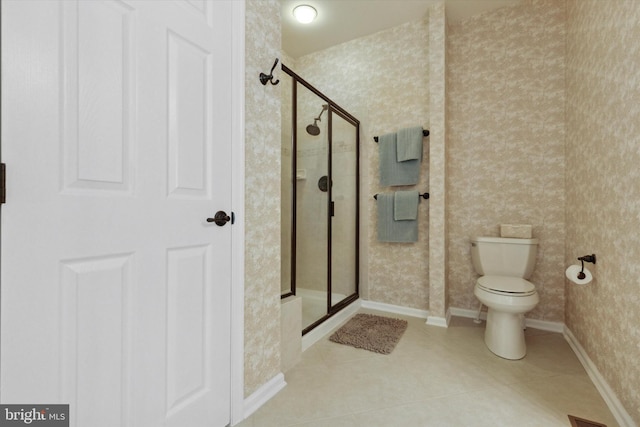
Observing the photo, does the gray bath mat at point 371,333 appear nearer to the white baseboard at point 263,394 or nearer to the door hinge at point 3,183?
the white baseboard at point 263,394

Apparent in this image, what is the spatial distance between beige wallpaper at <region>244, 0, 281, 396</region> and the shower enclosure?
40 cm

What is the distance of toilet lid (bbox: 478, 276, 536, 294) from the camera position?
1.77m

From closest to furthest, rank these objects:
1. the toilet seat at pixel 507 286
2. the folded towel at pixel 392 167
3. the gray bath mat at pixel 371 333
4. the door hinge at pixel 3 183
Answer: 1. the door hinge at pixel 3 183
2. the toilet seat at pixel 507 286
3. the gray bath mat at pixel 371 333
4. the folded towel at pixel 392 167

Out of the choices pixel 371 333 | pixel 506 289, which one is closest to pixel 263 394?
pixel 371 333

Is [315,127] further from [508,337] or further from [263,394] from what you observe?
[508,337]

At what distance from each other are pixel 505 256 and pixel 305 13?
2552 millimetres

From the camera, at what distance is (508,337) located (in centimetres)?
181

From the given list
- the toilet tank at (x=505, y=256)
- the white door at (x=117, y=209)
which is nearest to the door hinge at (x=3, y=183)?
the white door at (x=117, y=209)

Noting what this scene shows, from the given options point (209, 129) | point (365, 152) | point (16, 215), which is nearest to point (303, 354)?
point (209, 129)

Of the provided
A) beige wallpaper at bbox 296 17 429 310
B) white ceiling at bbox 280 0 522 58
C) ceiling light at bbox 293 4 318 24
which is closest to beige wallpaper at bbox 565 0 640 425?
white ceiling at bbox 280 0 522 58

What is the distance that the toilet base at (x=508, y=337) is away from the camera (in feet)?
5.89

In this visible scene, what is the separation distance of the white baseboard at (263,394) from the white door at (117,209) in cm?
13

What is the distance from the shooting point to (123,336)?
2.82ft

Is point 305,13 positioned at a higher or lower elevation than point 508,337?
higher
